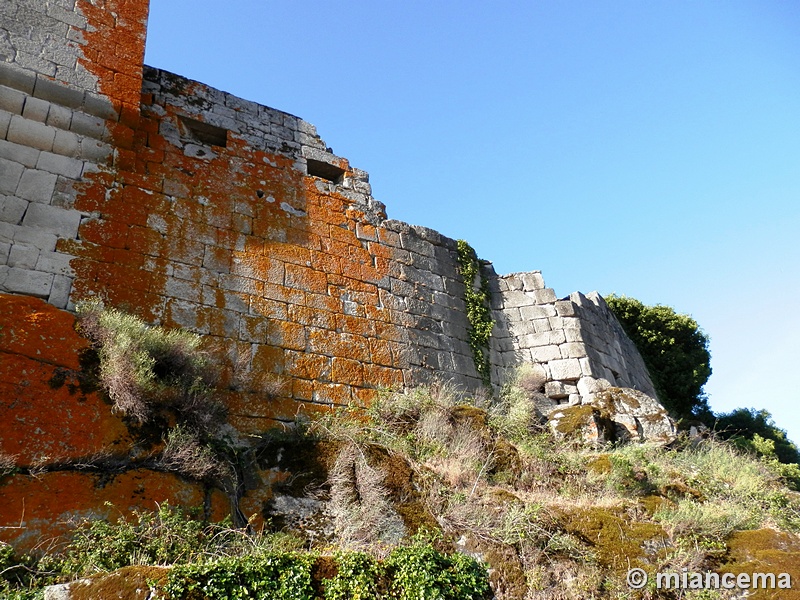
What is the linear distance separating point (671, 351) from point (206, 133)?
33.0 ft

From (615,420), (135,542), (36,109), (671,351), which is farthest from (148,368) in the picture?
(671,351)

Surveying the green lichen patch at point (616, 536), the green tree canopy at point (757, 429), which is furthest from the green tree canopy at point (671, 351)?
the green lichen patch at point (616, 536)

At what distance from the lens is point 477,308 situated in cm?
1044

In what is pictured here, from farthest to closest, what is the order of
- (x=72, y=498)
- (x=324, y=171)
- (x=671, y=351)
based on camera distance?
(x=671, y=351) → (x=324, y=171) → (x=72, y=498)

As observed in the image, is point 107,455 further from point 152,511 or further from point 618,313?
point 618,313

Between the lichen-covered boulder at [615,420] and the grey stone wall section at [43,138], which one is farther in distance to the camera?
the lichen-covered boulder at [615,420]

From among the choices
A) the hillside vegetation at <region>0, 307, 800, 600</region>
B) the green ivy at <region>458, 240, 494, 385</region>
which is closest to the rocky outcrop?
the hillside vegetation at <region>0, 307, 800, 600</region>

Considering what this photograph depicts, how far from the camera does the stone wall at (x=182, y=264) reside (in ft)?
17.8

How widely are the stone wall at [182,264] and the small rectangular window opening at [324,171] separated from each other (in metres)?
0.02

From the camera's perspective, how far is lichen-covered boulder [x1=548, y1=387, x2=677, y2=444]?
855 cm

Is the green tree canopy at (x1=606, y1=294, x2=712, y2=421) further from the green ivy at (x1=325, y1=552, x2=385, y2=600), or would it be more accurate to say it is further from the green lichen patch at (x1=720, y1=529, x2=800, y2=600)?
the green ivy at (x1=325, y1=552, x2=385, y2=600)

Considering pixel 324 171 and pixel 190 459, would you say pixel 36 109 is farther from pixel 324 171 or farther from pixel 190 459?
pixel 190 459

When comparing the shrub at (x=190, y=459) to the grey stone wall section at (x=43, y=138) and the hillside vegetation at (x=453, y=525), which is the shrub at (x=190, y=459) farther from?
the grey stone wall section at (x=43, y=138)

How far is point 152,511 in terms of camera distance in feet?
16.9
